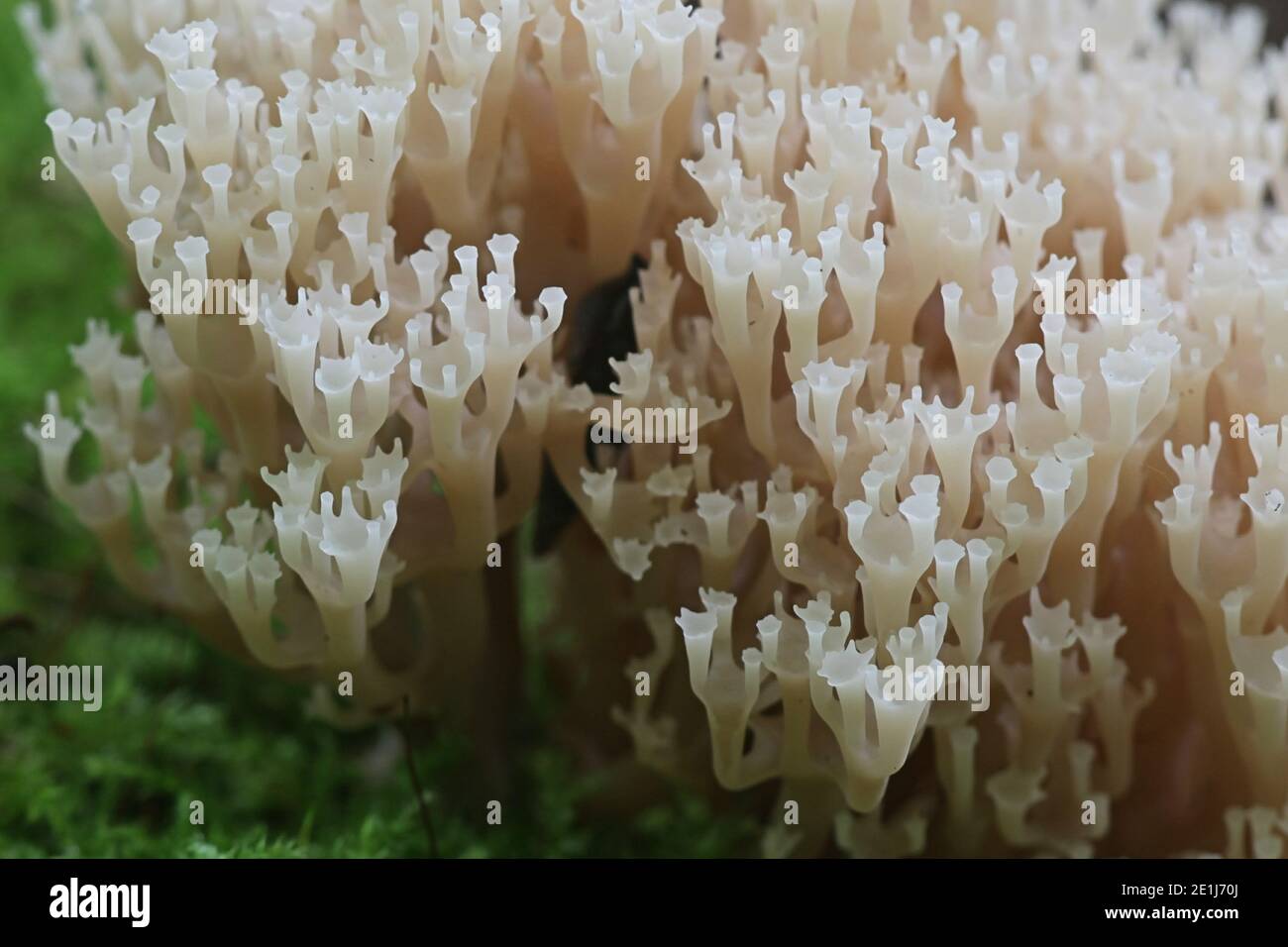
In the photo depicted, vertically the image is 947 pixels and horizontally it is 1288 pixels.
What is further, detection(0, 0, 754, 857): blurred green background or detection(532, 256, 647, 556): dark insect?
detection(0, 0, 754, 857): blurred green background

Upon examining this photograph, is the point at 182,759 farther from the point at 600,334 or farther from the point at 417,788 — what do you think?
the point at 600,334

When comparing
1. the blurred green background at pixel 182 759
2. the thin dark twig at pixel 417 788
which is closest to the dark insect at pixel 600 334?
the thin dark twig at pixel 417 788

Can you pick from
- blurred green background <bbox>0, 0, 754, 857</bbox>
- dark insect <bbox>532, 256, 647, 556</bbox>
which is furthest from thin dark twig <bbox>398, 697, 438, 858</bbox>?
dark insect <bbox>532, 256, 647, 556</bbox>

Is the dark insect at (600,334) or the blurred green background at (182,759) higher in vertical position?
the dark insect at (600,334)

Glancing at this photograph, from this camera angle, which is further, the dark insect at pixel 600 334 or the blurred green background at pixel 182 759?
the blurred green background at pixel 182 759

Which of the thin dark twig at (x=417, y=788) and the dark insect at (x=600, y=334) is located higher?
the dark insect at (x=600, y=334)

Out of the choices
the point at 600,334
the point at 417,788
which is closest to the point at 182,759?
the point at 417,788

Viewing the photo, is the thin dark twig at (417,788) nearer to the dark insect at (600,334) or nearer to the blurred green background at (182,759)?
the blurred green background at (182,759)

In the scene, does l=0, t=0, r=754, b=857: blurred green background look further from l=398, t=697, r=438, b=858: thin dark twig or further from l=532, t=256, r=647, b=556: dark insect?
l=532, t=256, r=647, b=556: dark insect

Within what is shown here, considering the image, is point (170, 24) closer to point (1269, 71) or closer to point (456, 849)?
point (456, 849)
